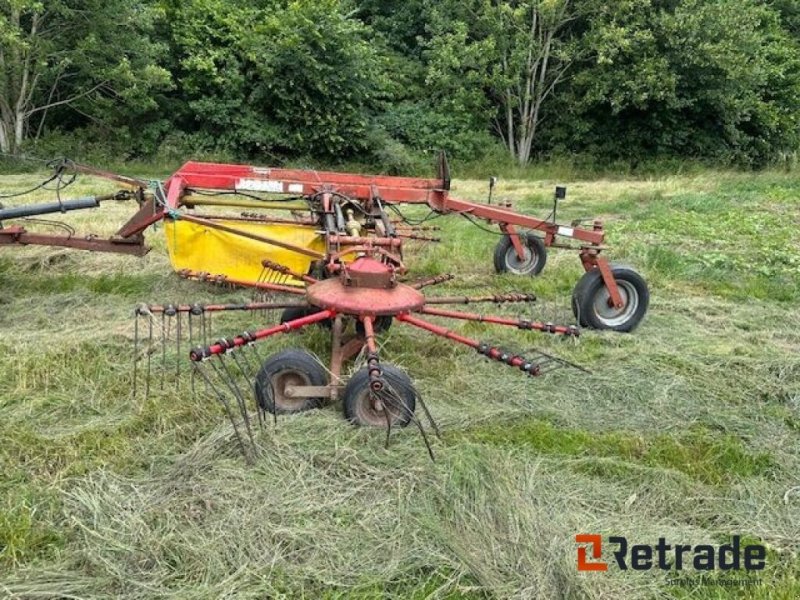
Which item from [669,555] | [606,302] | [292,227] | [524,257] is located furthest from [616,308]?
[669,555]

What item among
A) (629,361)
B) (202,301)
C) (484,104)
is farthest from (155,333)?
(484,104)

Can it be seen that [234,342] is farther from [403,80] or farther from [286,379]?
[403,80]

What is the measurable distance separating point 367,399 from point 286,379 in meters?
0.47

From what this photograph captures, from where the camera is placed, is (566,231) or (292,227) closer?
(566,231)

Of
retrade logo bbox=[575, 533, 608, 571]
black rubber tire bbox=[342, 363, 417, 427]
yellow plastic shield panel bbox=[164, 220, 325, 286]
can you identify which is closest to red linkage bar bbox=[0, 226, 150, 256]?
yellow plastic shield panel bbox=[164, 220, 325, 286]

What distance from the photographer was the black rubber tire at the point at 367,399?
11.3 ft

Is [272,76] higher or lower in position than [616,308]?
higher

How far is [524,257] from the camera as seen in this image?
7.17m

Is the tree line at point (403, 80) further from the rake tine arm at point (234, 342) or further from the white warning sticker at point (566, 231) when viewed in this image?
the rake tine arm at point (234, 342)

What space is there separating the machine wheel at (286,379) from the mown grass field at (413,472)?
0.60 feet

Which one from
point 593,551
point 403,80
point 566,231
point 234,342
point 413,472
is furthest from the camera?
point 403,80

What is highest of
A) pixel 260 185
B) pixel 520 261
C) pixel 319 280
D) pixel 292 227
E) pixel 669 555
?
pixel 260 185

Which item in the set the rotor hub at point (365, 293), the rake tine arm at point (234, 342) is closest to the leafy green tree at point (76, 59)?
the rotor hub at point (365, 293)

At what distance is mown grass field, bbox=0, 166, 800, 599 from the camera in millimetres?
2547
